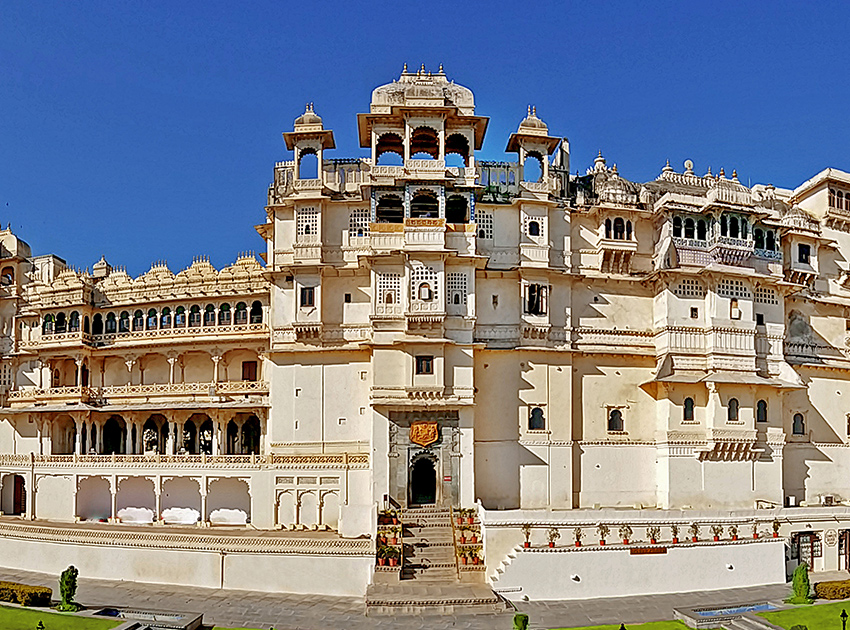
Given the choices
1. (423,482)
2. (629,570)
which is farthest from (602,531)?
(423,482)

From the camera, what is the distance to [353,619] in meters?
29.2

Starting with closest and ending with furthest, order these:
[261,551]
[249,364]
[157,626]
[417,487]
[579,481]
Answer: [157,626] → [261,551] → [417,487] → [579,481] → [249,364]

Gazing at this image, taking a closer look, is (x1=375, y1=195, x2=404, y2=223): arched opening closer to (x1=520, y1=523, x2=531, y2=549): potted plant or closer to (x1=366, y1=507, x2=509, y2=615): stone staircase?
(x1=366, y1=507, x2=509, y2=615): stone staircase

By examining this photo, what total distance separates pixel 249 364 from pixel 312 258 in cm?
811

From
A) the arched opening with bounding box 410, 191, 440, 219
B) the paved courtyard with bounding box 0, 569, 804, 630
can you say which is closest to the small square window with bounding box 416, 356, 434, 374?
the arched opening with bounding box 410, 191, 440, 219

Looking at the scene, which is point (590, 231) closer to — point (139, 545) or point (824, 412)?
point (824, 412)

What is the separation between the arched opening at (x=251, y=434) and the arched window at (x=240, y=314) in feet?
17.2

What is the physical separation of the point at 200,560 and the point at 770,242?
32.3 metres

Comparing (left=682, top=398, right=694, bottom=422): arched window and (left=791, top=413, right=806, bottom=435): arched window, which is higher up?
(left=682, top=398, right=694, bottom=422): arched window

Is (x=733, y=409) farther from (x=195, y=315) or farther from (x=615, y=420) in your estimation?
(x=195, y=315)

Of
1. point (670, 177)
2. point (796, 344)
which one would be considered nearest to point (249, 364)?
point (670, 177)

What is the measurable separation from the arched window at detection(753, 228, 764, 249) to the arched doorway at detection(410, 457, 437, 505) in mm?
20832

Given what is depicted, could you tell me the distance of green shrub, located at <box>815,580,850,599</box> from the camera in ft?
102

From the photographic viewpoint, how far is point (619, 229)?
139ft
